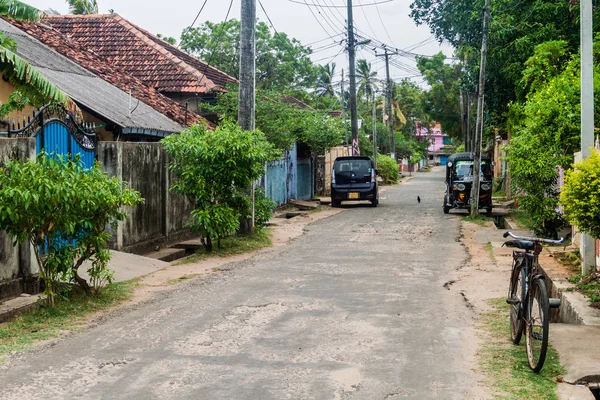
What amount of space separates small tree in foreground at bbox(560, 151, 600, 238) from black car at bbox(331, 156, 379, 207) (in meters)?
21.1

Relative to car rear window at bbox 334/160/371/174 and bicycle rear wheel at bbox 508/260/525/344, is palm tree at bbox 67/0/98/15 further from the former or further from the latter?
bicycle rear wheel at bbox 508/260/525/344

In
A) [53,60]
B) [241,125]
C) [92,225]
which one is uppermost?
[53,60]

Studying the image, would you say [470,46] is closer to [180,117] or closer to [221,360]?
[180,117]

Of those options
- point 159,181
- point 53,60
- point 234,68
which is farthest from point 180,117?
point 234,68

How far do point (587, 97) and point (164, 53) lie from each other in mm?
18923

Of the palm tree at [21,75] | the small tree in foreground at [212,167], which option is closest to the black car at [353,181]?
the small tree in foreground at [212,167]

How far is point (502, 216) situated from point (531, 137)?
339 inches

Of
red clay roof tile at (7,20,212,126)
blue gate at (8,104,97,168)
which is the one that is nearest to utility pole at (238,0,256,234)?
red clay roof tile at (7,20,212,126)

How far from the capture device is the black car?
29.9 meters

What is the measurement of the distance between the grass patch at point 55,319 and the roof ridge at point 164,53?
1625 cm

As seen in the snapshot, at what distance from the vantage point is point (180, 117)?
69.8 feet

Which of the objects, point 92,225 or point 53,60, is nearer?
point 92,225

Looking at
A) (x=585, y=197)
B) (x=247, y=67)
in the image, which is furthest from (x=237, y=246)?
(x=585, y=197)

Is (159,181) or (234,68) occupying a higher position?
(234,68)
